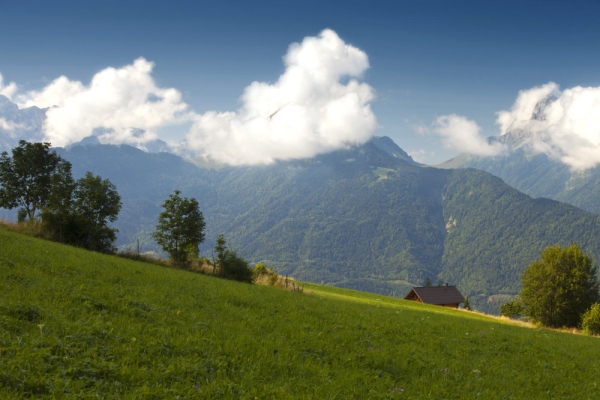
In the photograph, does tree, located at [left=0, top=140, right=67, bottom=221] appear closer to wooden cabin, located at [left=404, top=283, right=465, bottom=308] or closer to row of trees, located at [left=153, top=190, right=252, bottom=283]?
row of trees, located at [left=153, top=190, right=252, bottom=283]

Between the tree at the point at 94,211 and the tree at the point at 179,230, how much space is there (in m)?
4.74

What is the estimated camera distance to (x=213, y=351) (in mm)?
8516

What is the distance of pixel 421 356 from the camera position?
11.6 m

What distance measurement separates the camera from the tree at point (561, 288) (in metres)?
49.4

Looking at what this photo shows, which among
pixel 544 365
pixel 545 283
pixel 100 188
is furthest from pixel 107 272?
pixel 545 283

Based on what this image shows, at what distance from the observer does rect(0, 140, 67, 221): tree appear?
131ft

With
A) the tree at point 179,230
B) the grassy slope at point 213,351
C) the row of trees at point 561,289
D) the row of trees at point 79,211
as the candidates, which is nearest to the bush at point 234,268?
the tree at point 179,230

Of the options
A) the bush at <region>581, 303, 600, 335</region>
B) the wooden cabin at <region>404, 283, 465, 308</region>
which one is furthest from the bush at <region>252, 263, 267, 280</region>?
the wooden cabin at <region>404, 283, 465, 308</region>

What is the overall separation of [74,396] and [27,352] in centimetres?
162

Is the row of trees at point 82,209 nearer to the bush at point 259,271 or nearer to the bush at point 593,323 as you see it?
the bush at point 259,271

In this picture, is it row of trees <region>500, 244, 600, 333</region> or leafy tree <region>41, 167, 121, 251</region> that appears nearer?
leafy tree <region>41, 167, 121, 251</region>

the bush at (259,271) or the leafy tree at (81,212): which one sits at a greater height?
the leafy tree at (81,212)

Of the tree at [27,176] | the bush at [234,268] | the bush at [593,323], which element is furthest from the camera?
the tree at [27,176]

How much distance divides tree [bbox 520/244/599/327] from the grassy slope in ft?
134
